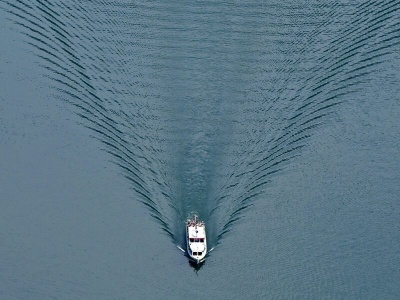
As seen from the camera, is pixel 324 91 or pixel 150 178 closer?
pixel 150 178

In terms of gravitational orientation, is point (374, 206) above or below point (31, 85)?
below

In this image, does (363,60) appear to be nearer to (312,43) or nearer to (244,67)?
(312,43)

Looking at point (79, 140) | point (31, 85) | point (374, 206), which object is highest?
point (31, 85)

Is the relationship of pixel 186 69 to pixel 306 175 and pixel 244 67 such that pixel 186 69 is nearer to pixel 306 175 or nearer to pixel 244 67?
pixel 244 67

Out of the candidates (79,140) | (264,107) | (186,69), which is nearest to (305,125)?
(264,107)

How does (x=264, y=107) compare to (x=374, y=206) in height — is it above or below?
above

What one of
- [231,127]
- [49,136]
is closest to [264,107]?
[231,127]
